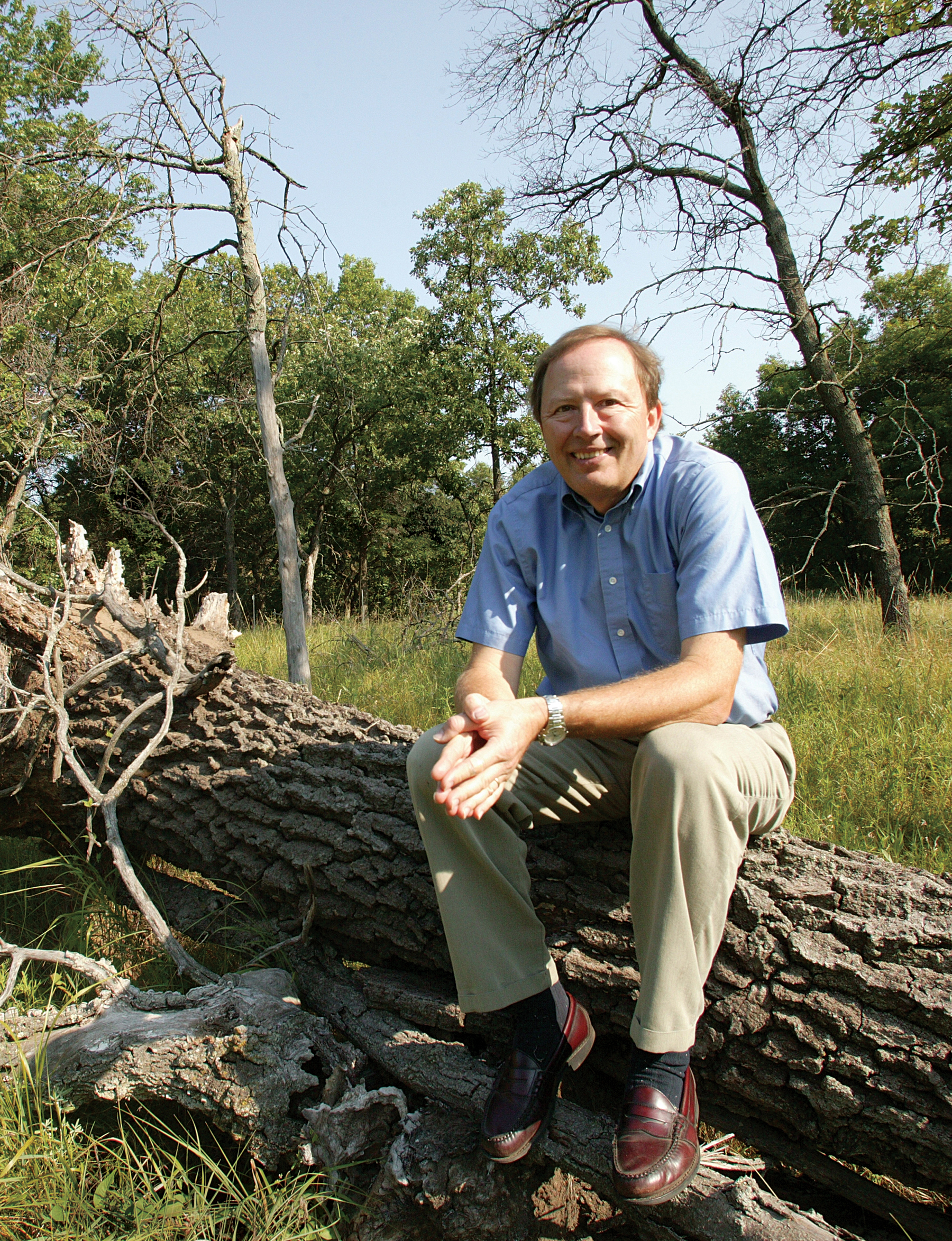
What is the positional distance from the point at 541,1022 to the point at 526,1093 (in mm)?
161

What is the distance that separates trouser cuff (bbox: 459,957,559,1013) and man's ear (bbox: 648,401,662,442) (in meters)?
1.66

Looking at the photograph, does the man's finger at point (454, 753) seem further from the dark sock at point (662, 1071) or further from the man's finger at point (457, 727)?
the dark sock at point (662, 1071)

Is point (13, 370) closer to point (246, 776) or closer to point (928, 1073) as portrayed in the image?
point (246, 776)

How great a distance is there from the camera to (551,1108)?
5.96ft

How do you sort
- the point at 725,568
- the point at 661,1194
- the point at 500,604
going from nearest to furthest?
1. the point at 661,1194
2. the point at 725,568
3. the point at 500,604

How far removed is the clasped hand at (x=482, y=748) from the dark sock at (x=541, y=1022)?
51 cm

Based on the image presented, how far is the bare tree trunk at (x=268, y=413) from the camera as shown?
5.23m

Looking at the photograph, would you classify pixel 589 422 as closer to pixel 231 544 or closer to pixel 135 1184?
pixel 135 1184

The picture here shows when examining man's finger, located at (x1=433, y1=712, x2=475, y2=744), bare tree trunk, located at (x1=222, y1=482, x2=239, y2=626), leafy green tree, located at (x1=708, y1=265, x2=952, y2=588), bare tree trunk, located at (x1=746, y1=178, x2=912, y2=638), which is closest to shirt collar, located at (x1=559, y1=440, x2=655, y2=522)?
man's finger, located at (x1=433, y1=712, x2=475, y2=744)

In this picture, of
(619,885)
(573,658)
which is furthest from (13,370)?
(619,885)

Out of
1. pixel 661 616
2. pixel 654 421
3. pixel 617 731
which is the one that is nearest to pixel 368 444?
pixel 654 421

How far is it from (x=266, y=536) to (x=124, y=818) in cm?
2640

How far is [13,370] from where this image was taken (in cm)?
631

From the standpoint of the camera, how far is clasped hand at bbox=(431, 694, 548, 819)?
1.72 metres
